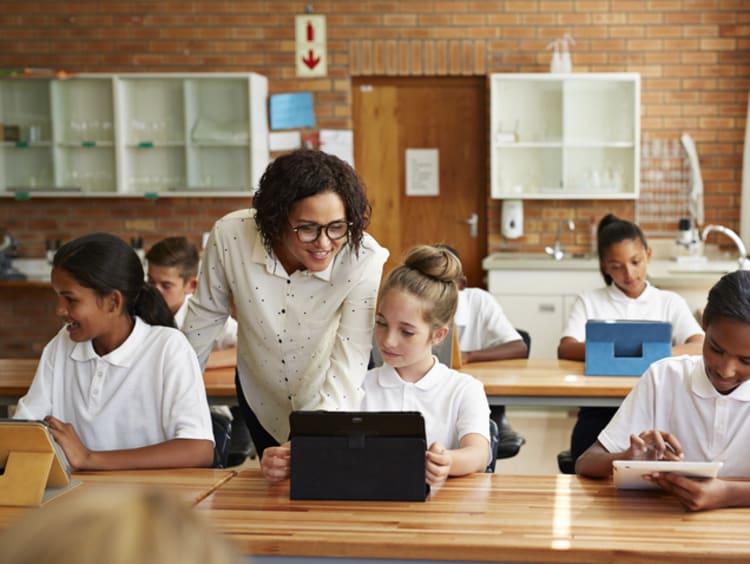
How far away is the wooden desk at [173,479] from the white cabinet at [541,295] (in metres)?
3.87

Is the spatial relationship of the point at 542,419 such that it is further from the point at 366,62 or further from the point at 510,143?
the point at 366,62

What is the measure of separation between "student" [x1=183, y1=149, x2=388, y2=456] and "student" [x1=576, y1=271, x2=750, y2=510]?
61 cm

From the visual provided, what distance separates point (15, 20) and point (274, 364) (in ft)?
16.6

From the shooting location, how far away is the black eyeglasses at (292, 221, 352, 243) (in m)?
2.26

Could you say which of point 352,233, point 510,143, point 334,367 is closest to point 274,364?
point 334,367

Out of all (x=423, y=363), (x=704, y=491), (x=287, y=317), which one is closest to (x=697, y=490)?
(x=704, y=491)

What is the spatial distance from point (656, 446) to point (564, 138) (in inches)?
176

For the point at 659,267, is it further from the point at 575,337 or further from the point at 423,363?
the point at 423,363

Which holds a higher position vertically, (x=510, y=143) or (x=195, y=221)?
(x=510, y=143)

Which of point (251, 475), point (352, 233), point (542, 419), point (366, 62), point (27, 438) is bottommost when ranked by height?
point (542, 419)

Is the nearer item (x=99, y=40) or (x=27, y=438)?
(x=27, y=438)

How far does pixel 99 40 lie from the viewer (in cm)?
665

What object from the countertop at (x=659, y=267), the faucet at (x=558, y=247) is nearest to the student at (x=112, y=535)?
the countertop at (x=659, y=267)

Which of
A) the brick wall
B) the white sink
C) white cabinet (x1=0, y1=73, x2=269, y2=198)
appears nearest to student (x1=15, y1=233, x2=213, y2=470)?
the white sink
